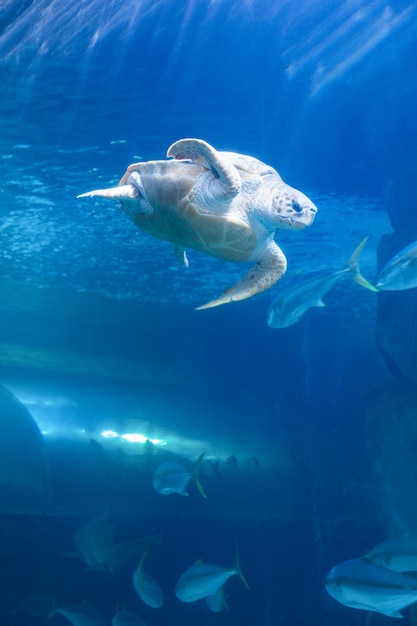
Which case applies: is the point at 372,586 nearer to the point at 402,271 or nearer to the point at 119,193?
Result: the point at 402,271

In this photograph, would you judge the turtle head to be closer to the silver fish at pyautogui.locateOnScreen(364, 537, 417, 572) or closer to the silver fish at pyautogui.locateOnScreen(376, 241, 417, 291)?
the silver fish at pyautogui.locateOnScreen(376, 241, 417, 291)

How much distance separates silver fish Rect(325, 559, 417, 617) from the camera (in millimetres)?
3939

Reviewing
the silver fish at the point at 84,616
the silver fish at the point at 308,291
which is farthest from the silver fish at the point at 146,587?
the silver fish at the point at 308,291

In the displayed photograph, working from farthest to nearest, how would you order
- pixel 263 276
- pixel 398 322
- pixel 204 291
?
pixel 204 291
pixel 398 322
pixel 263 276

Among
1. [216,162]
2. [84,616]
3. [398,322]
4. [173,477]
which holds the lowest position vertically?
[84,616]

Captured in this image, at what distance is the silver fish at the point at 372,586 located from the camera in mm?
3939

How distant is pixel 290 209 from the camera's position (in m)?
2.92

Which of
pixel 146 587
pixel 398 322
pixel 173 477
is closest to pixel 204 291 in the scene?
pixel 398 322

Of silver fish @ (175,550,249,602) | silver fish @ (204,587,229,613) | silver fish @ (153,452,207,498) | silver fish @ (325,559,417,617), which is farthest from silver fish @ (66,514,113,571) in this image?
silver fish @ (325,559,417,617)

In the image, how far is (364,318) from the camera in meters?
14.3

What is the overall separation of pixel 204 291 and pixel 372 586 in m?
9.19

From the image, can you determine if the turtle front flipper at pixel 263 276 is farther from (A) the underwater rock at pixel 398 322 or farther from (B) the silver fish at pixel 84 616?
(B) the silver fish at pixel 84 616

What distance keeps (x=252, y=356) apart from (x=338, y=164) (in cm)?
977

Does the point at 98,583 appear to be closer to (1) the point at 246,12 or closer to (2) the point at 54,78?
(2) the point at 54,78
